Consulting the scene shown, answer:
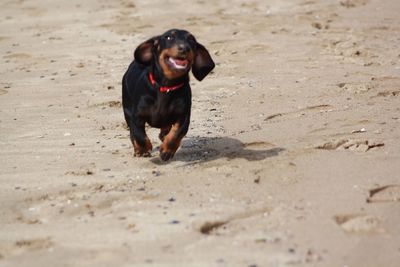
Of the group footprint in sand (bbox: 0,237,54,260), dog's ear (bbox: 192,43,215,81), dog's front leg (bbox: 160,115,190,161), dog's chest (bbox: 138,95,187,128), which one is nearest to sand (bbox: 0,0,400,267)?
footprint in sand (bbox: 0,237,54,260)

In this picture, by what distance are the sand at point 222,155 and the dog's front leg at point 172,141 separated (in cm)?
11

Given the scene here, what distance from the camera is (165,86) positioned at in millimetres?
4898

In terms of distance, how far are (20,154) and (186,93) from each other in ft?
4.28

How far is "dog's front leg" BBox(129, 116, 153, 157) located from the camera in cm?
505

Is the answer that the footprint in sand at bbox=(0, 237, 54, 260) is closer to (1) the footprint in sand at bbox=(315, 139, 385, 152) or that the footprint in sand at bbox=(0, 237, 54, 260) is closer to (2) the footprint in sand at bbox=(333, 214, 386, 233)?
(2) the footprint in sand at bbox=(333, 214, 386, 233)

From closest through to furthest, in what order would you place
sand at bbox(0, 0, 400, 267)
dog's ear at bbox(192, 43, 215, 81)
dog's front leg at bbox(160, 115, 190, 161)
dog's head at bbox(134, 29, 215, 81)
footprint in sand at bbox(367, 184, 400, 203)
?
sand at bbox(0, 0, 400, 267), footprint in sand at bbox(367, 184, 400, 203), dog's head at bbox(134, 29, 215, 81), dog's front leg at bbox(160, 115, 190, 161), dog's ear at bbox(192, 43, 215, 81)

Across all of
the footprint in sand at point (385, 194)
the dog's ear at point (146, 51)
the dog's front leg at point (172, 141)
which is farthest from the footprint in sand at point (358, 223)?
the dog's ear at point (146, 51)

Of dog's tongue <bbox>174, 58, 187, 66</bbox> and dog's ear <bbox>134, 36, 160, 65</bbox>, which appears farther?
dog's ear <bbox>134, 36, 160, 65</bbox>

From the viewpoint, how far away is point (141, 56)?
16.3ft

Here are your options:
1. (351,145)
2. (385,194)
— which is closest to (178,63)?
(351,145)

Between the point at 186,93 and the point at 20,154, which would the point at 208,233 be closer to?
the point at 186,93

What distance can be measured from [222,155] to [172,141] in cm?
36

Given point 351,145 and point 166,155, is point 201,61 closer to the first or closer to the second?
point 166,155

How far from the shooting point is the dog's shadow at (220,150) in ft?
16.1
